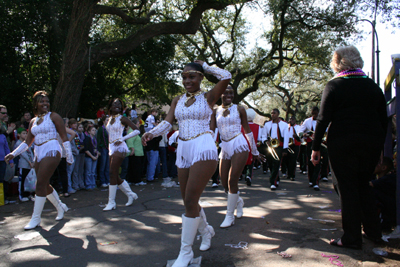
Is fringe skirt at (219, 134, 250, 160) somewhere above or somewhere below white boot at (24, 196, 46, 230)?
above

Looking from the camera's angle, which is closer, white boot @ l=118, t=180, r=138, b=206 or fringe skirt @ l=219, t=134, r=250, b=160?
fringe skirt @ l=219, t=134, r=250, b=160

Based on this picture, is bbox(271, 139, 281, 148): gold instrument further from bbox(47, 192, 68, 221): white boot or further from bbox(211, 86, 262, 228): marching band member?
bbox(47, 192, 68, 221): white boot

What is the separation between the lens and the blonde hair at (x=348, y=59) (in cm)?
398

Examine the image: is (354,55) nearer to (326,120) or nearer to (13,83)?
(326,120)

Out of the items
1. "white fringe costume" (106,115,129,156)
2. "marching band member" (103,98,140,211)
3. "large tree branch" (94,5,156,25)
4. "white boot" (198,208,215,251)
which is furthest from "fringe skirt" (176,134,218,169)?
"large tree branch" (94,5,156,25)

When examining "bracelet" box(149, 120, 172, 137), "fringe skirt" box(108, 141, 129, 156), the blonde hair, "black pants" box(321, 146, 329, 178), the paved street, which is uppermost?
the blonde hair

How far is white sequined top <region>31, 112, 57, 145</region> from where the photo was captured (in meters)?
5.50

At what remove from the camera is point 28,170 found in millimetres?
8031

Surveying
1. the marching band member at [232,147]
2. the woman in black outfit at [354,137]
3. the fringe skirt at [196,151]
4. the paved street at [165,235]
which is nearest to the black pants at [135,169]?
the paved street at [165,235]

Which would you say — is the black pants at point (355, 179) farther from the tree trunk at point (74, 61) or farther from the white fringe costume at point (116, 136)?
the tree trunk at point (74, 61)

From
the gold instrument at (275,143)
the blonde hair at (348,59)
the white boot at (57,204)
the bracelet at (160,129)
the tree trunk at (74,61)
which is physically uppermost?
the tree trunk at (74,61)

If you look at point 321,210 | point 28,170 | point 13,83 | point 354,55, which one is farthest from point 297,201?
point 13,83

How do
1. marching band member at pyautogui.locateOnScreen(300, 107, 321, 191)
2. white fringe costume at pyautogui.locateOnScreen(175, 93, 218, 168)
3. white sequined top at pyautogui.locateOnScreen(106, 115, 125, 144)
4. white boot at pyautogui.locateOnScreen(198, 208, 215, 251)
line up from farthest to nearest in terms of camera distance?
marching band member at pyautogui.locateOnScreen(300, 107, 321, 191) → white sequined top at pyautogui.locateOnScreen(106, 115, 125, 144) → white boot at pyautogui.locateOnScreen(198, 208, 215, 251) → white fringe costume at pyautogui.locateOnScreen(175, 93, 218, 168)

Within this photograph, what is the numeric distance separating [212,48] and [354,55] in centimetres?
2411
